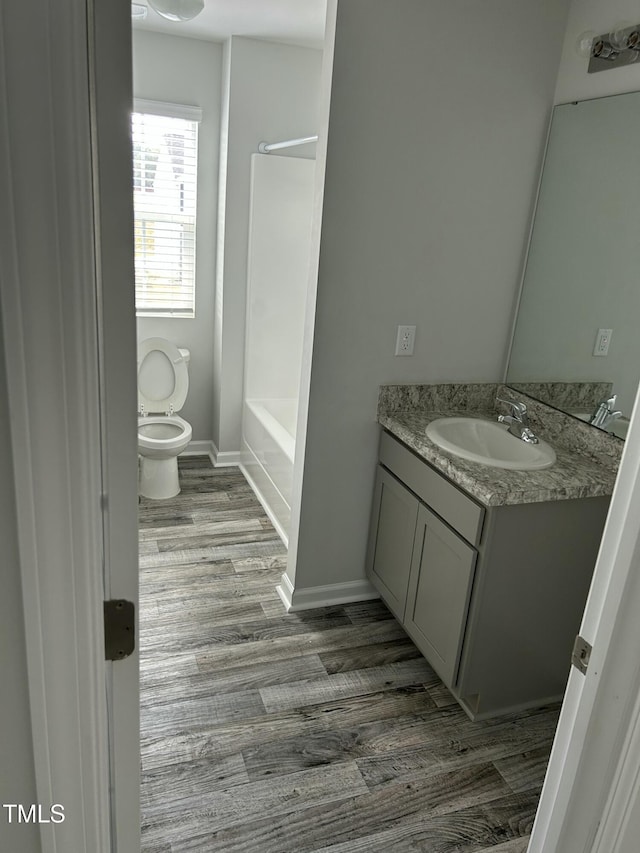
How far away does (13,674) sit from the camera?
78cm

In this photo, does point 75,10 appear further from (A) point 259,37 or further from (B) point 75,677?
(A) point 259,37

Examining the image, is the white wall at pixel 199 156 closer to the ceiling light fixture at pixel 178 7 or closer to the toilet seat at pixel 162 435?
the toilet seat at pixel 162 435

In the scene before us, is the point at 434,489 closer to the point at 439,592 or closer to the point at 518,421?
the point at 439,592

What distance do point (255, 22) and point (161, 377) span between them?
6.50ft

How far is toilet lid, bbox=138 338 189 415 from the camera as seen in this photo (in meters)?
3.92

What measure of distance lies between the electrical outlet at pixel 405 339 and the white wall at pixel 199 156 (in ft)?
6.52

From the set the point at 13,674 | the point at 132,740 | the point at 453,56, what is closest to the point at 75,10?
the point at 13,674

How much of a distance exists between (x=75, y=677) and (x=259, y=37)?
145 inches

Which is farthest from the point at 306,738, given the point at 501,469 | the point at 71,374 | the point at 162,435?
the point at 162,435

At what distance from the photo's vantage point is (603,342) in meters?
2.34

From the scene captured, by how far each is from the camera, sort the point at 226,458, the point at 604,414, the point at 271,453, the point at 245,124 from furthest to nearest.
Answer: the point at 226,458 → the point at 245,124 → the point at 271,453 → the point at 604,414

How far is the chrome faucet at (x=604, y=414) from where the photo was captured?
2.28 metres

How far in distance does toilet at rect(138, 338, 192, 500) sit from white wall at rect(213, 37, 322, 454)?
1.06 feet

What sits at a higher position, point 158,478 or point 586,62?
point 586,62
